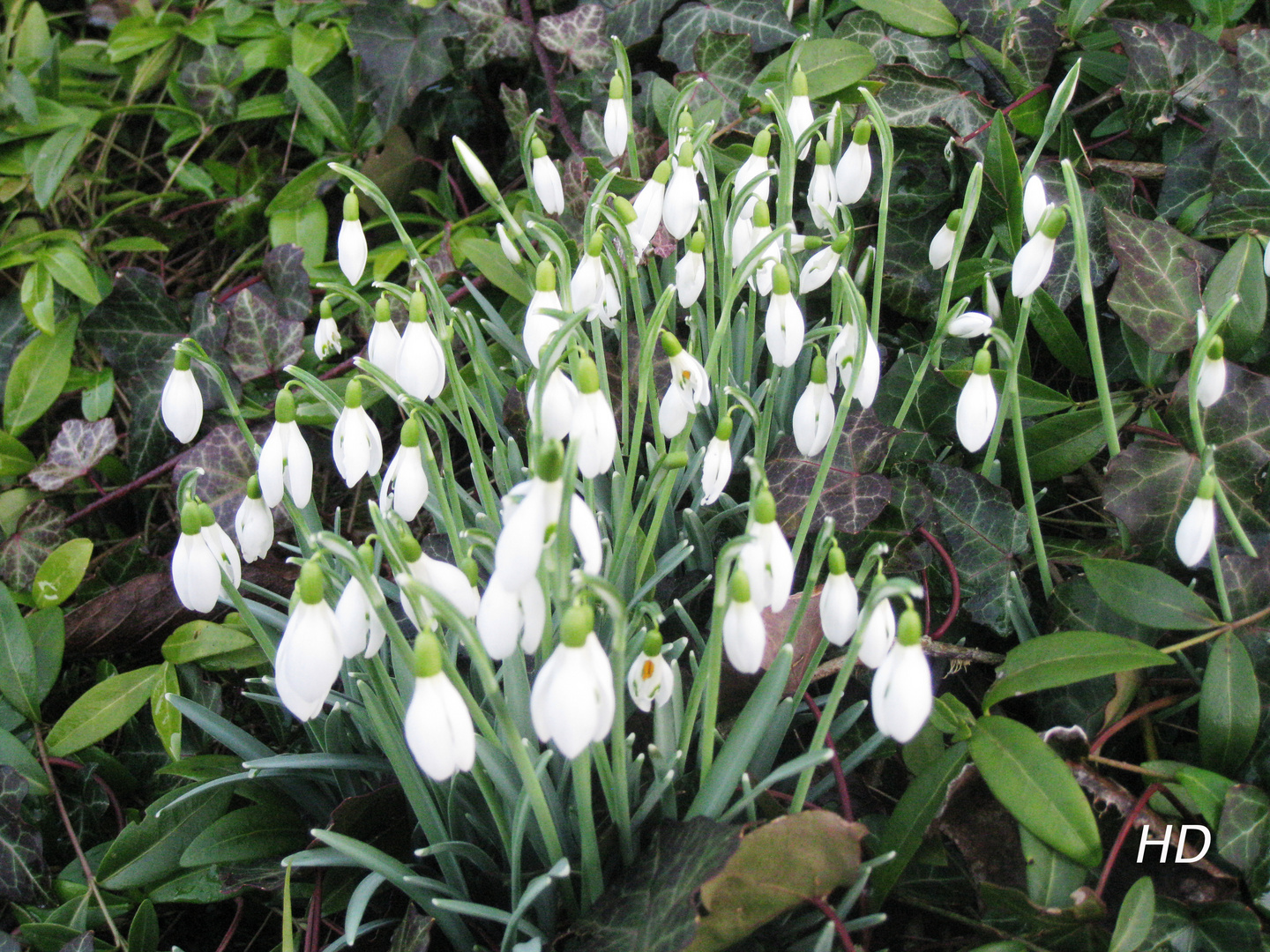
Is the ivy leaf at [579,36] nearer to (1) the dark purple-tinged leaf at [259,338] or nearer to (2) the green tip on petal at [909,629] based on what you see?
(1) the dark purple-tinged leaf at [259,338]

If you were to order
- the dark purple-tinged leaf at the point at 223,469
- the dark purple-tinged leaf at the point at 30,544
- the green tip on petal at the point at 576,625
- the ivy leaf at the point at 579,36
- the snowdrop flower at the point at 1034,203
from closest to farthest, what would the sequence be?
the green tip on petal at the point at 576,625 < the snowdrop flower at the point at 1034,203 < the dark purple-tinged leaf at the point at 223,469 < the dark purple-tinged leaf at the point at 30,544 < the ivy leaf at the point at 579,36

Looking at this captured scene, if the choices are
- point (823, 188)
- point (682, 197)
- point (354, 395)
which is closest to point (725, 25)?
point (823, 188)

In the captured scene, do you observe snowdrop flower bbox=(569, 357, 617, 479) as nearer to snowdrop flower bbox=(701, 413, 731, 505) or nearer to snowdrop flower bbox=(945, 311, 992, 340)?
snowdrop flower bbox=(701, 413, 731, 505)

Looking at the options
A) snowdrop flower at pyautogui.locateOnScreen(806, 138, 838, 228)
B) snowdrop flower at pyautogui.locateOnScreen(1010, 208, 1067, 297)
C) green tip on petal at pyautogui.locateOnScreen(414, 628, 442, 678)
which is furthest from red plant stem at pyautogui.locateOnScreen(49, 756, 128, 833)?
snowdrop flower at pyautogui.locateOnScreen(1010, 208, 1067, 297)

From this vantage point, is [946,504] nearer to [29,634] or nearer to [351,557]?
[351,557]

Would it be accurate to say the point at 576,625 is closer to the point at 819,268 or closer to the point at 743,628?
the point at 743,628

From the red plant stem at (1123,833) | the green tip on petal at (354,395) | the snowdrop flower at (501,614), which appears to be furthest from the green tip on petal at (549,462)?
the red plant stem at (1123,833)

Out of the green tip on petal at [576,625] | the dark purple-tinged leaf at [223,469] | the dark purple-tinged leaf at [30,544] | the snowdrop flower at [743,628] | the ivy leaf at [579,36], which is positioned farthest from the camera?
the ivy leaf at [579,36]
